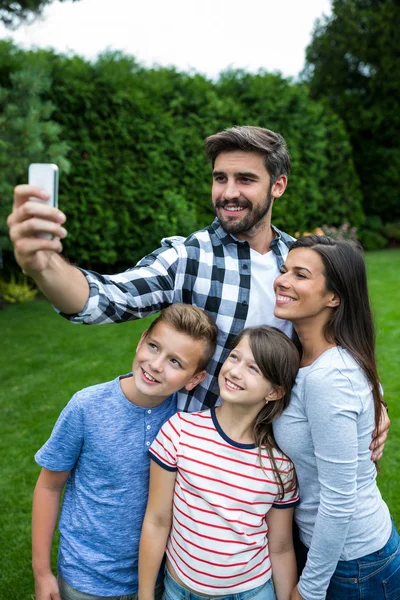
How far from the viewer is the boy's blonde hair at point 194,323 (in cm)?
181

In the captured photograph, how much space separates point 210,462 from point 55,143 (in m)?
6.80

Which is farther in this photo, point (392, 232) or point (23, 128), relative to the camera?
point (392, 232)

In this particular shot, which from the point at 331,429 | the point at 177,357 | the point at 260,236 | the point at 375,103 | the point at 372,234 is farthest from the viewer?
the point at 375,103

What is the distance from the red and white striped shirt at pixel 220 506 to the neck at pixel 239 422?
23 mm

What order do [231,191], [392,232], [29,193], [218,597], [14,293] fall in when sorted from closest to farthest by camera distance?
[29,193] < [218,597] < [231,191] < [14,293] < [392,232]

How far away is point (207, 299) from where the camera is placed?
78.6 inches

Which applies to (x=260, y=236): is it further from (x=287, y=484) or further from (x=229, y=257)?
(x=287, y=484)

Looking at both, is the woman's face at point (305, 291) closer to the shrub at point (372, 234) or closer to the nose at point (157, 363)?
the nose at point (157, 363)

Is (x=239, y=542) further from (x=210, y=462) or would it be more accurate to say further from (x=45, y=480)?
(x=45, y=480)

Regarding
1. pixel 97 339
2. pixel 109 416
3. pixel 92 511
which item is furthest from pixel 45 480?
pixel 97 339

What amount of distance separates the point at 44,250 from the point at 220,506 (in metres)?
0.93

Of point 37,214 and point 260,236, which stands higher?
point 37,214

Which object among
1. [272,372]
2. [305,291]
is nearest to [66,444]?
[272,372]

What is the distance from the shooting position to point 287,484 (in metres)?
1.73
